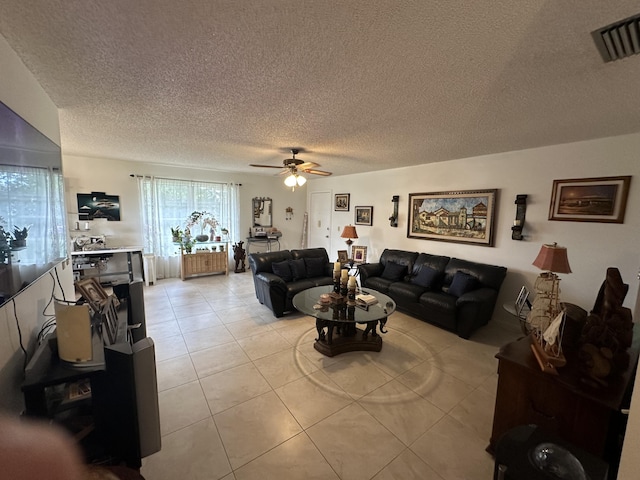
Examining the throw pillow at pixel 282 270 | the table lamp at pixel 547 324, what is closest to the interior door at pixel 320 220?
the throw pillow at pixel 282 270

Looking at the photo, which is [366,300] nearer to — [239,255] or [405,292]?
[405,292]

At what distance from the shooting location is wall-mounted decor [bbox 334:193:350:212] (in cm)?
602

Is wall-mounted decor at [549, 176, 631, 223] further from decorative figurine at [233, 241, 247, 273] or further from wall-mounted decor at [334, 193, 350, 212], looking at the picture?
decorative figurine at [233, 241, 247, 273]

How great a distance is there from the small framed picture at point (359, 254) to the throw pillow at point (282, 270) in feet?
5.47

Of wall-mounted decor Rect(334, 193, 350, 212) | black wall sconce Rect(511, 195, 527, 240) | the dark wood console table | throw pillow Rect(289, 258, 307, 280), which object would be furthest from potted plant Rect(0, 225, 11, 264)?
wall-mounted decor Rect(334, 193, 350, 212)

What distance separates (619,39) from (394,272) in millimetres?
3435

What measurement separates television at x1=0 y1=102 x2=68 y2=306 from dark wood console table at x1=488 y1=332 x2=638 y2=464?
2581 mm

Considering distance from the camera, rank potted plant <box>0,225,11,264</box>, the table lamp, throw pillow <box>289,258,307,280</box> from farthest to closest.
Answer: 1. throw pillow <box>289,258,307,280</box>
2. the table lamp
3. potted plant <box>0,225,11,264</box>

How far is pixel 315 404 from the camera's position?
6.81 feet

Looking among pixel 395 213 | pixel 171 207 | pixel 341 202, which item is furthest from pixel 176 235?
pixel 395 213

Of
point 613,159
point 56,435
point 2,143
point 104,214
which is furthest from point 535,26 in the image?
point 104,214

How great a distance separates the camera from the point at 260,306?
162 inches

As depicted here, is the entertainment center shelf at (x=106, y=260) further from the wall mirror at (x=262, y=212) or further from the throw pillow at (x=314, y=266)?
the throw pillow at (x=314, y=266)

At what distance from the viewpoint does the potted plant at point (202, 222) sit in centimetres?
570
